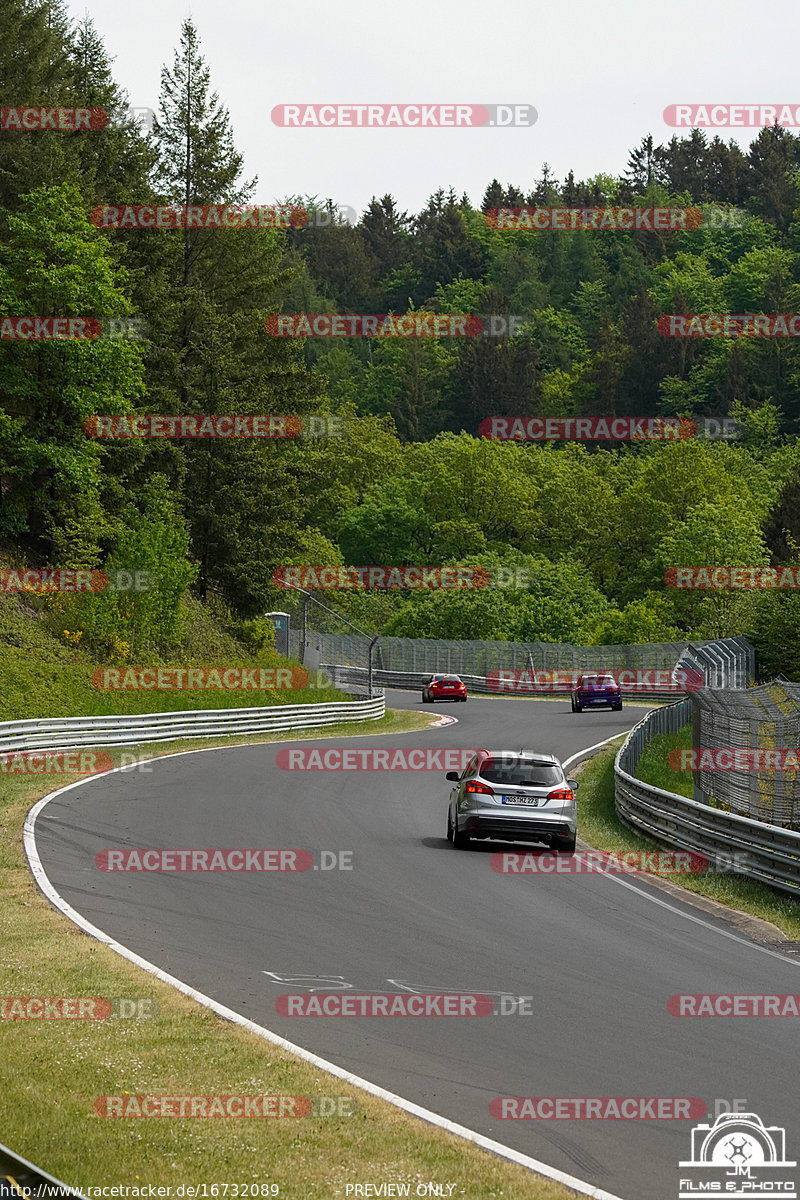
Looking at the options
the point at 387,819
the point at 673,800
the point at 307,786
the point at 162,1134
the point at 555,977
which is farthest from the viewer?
the point at 307,786

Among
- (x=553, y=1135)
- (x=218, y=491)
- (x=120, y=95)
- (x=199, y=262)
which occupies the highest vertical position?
(x=120, y=95)

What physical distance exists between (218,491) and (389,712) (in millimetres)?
11061

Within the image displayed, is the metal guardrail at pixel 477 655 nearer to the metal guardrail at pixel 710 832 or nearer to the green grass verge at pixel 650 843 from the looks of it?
the green grass verge at pixel 650 843

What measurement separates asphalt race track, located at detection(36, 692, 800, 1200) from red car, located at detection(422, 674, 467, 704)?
41183 mm

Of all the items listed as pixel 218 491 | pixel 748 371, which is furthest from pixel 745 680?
pixel 748 371

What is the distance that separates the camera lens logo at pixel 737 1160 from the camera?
21.8 feet

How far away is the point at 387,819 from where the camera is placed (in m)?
23.4

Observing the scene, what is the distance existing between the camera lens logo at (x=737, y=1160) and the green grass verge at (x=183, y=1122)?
0.74 m

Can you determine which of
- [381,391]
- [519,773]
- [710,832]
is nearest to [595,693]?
[519,773]

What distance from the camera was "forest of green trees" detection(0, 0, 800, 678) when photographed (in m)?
47.8

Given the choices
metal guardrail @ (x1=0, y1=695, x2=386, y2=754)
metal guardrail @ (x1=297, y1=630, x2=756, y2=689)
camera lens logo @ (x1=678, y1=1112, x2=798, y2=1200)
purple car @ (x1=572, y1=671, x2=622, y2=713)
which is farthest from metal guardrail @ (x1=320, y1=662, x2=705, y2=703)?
camera lens logo @ (x1=678, y1=1112, x2=798, y2=1200)

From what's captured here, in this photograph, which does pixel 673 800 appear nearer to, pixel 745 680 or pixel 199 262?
pixel 745 680

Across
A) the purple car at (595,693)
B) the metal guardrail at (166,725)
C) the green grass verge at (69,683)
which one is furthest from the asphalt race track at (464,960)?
the purple car at (595,693)

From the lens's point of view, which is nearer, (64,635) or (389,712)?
(64,635)
